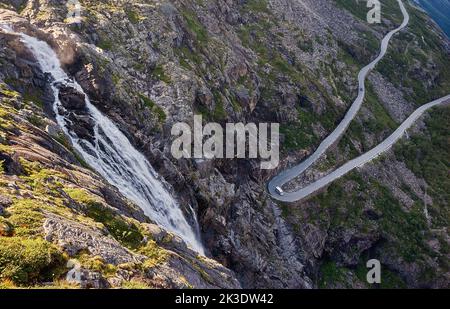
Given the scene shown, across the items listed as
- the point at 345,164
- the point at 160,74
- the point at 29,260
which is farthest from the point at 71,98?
the point at 345,164

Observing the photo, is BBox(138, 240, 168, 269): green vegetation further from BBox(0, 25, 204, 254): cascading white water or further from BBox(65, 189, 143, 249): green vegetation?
BBox(0, 25, 204, 254): cascading white water

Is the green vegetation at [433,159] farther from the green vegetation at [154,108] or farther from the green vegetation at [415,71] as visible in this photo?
the green vegetation at [154,108]

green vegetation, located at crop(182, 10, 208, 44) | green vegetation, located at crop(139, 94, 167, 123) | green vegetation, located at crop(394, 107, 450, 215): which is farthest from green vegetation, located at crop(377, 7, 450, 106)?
green vegetation, located at crop(139, 94, 167, 123)

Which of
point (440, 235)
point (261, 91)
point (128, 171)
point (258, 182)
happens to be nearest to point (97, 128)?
point (128, 171)

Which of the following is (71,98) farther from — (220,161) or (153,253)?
(220,161)

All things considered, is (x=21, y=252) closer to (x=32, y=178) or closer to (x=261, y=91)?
(x=32, y=178)

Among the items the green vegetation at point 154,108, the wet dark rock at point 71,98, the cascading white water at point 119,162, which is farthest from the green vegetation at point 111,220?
the green vegetation at point 154,108
